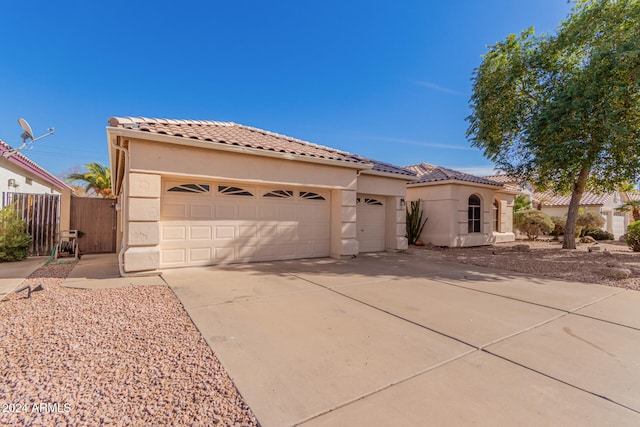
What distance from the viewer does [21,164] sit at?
1101 centimetres

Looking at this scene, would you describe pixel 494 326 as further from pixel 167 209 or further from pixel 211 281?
pixel 167 209

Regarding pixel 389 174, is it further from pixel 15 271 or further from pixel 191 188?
pixel 15 271

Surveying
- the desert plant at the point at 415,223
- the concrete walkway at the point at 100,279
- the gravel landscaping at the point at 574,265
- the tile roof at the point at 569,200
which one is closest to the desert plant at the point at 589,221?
the tile roof at the point at 569,200

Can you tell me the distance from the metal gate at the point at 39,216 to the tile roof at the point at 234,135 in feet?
17.9

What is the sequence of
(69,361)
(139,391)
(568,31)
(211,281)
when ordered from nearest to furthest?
1. (139,391)
2. (69,361)
3. (211,281)
4. (568,31)

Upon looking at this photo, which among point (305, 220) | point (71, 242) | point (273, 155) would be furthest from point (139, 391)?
point (71, 242)

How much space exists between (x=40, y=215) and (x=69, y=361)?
9.67 m

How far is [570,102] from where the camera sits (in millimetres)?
9664

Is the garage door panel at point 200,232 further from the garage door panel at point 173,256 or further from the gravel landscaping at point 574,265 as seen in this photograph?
the gravel landscaping at point 574,265

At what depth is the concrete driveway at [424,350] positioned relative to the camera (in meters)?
2.26

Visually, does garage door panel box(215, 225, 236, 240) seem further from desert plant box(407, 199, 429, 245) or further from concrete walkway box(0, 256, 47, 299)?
desert plant box(407, 199, 429, 245)

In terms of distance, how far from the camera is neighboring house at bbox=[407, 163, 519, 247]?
1334cm

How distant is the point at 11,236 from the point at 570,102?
17.5 m

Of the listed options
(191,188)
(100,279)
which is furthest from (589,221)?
(100,279)
